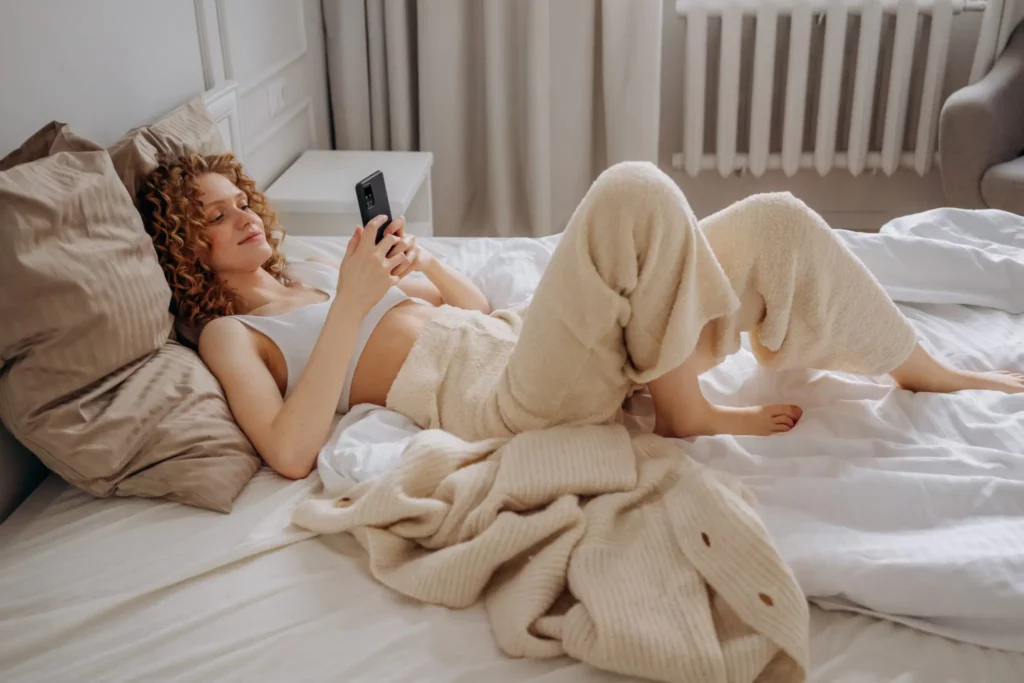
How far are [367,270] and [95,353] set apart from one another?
0.41 meters

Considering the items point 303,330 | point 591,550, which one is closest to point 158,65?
point 303,330

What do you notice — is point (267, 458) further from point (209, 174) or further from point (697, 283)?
point (697, 283)

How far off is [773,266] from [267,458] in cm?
75

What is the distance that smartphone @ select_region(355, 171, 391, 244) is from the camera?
4.93 ft

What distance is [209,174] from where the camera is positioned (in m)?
1.51

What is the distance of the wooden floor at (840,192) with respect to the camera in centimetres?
311

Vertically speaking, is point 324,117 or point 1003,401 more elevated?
point 324,117

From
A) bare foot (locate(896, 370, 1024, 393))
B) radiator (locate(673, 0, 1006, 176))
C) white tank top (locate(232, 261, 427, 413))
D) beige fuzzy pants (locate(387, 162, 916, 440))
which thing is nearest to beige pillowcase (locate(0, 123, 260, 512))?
white tank top (locate(232, 261, 427, 413))

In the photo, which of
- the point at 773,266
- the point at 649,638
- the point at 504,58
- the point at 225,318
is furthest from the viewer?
the point at 504,58

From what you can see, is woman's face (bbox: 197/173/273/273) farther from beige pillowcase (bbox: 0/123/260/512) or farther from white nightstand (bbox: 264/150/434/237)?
white nightstand (bbox: 264/150/434/237)

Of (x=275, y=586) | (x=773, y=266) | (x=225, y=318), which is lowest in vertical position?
(x=275, y=586)

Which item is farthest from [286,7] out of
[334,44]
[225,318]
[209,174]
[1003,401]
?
[1003,401]

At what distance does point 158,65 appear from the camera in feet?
5.68

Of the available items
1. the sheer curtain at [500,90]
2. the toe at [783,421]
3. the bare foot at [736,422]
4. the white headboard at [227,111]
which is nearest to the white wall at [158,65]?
the white headboard at [227,111]
